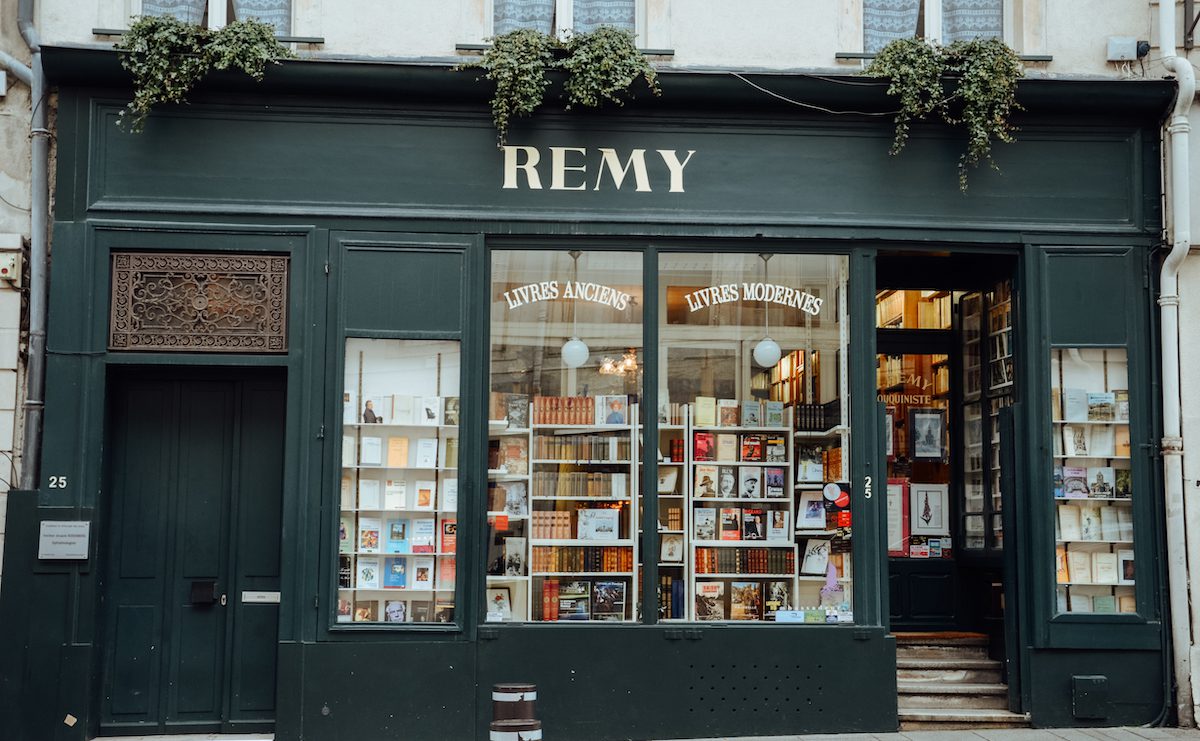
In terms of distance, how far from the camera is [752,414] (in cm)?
1095

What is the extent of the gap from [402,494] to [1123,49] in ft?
23.3

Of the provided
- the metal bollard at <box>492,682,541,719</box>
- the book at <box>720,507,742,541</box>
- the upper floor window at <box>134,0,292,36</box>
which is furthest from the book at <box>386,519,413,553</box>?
the upper floor window at <box>134,0,292,36</box>

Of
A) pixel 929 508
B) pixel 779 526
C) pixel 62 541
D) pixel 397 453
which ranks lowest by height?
pixel 62 541

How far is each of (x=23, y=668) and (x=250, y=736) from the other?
5.90 ft

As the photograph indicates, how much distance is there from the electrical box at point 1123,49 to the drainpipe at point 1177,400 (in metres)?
0.21

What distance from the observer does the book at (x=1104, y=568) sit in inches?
420

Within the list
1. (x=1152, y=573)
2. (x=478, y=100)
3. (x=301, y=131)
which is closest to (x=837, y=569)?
(x=1152, y=573)

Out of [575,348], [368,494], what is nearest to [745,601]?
[575,348]

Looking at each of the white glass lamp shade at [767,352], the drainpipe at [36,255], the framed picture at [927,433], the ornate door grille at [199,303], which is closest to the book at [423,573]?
the ornate door grille at [199,303]

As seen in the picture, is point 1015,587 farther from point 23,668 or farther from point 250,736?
point 23,668

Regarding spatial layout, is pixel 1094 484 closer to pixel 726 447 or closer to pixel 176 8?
pixel 726 447

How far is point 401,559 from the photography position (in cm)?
1042

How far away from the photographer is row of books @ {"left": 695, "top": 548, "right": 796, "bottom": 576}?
1068 cm

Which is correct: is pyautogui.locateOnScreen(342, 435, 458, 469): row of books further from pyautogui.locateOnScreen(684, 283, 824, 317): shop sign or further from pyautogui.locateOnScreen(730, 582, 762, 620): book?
pyautogui.locateOnScreen(730, 582, 762, 620): book
